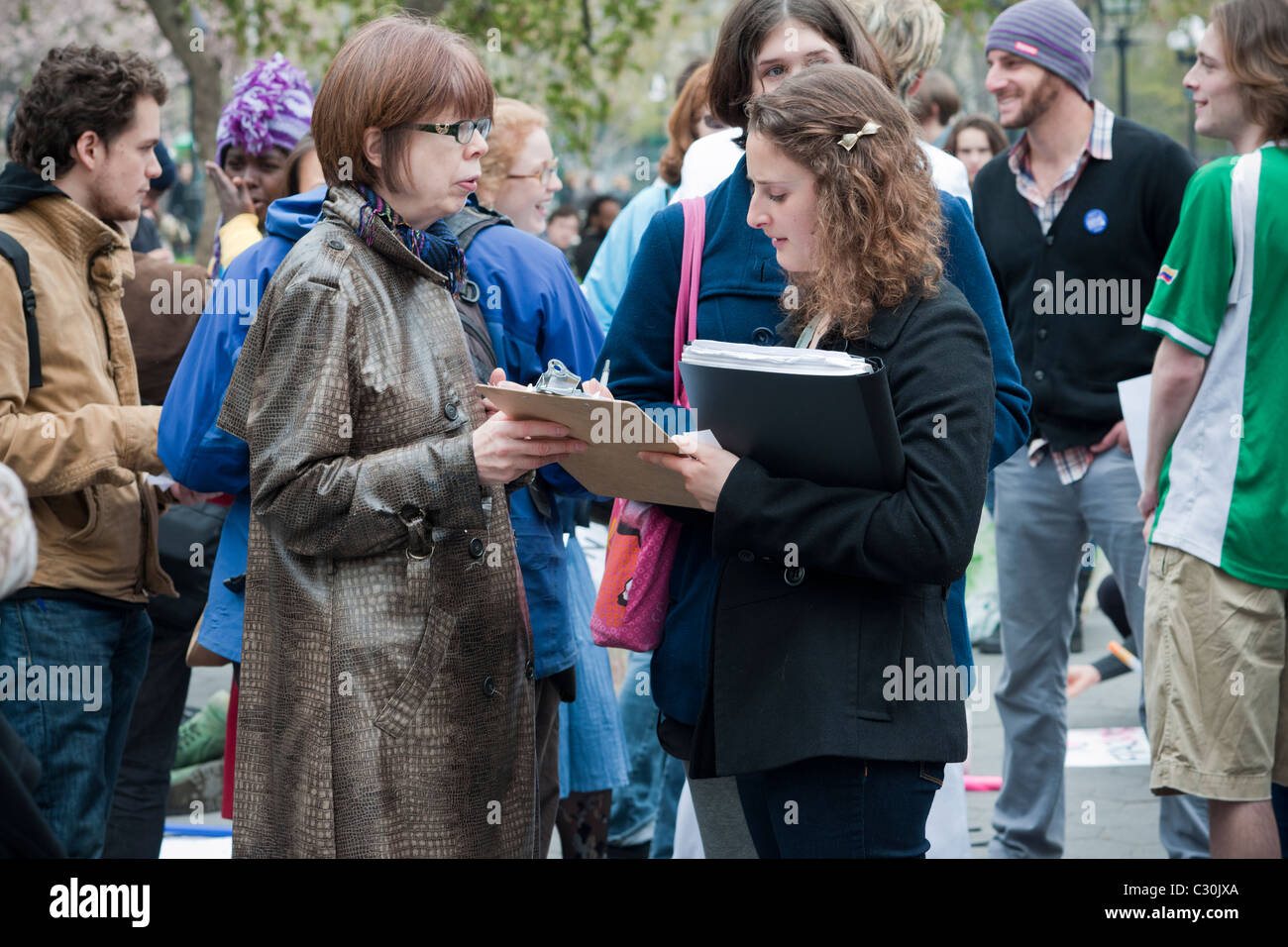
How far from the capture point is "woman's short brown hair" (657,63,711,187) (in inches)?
193

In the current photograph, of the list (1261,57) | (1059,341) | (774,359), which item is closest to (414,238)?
(774,359)

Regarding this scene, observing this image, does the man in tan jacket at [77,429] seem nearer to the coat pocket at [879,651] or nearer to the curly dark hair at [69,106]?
the curly dark hair at [69,106]

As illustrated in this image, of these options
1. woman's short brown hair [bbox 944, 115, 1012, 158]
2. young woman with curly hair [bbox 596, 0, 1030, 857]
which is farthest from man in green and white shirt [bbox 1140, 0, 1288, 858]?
Answer: woman's short brown hair [bbox 944, 115, 1012, 158]

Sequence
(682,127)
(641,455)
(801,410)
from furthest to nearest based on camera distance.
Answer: (682,127) → (641,455) → (801,410)

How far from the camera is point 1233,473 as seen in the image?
359 centimetres

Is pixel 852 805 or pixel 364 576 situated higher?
pixel 364 576

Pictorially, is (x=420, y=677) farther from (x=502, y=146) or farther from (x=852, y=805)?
(x=502, y=146)

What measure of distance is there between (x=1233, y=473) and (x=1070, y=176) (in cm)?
146

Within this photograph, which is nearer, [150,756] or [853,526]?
[853,526]

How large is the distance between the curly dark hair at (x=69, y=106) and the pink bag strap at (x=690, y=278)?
66.6 inches

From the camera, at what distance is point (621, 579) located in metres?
2.74
